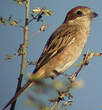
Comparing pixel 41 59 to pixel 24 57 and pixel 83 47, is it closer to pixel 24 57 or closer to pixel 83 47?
pixel 83 47

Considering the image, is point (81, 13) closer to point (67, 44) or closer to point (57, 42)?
point (67, 44)

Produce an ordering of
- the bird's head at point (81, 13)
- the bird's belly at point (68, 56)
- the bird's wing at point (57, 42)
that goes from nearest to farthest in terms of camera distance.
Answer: the bird's wing at point (57, 42), the bird's belly at point (68, 56), the bird's head at point (81, 13)

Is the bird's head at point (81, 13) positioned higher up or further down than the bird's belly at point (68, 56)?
higher up

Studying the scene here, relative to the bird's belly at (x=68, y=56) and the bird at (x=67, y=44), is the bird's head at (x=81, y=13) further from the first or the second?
the bird's belly at (x=68, y=56)

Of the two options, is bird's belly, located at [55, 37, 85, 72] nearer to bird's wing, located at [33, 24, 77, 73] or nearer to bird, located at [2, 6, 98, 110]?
bird, located at [2, 6, 98, 110]

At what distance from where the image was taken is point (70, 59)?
3.89m

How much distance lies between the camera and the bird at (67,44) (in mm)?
3755

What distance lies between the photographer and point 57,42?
396cm

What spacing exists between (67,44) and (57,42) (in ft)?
0.73

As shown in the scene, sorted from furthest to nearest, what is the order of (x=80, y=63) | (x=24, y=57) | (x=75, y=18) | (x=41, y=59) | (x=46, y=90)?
1. (x=75, y=18)
2. (x=41, y=59)
3. (x=80, y=63)
4. (x=24, y=57)
5. (x=46, y=90)

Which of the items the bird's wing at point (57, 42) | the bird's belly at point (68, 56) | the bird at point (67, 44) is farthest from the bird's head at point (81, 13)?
the bird's belly at point (68, 56)

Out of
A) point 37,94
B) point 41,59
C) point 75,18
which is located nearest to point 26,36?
point 37,94

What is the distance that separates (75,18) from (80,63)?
2.66 m

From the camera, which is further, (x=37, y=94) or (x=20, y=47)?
(x=20, y=47)
